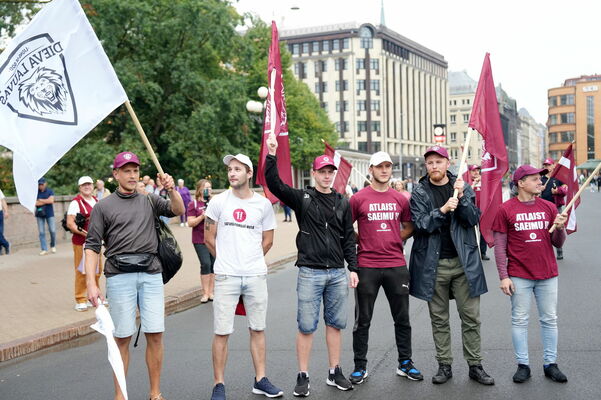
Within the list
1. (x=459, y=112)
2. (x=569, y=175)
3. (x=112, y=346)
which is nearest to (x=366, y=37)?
(x=459, y=112)

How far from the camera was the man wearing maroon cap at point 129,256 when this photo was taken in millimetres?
5070

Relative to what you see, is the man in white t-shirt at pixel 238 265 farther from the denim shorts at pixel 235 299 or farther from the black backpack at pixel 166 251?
the black backpack at pixel 166 251

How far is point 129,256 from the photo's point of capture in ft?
16.7

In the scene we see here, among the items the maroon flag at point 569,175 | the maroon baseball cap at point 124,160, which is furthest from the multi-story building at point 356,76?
the maroon baseball cap at point 124,160

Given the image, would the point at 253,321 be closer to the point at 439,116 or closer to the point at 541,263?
the point at 541,263

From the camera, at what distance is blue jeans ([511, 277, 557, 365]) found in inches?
225

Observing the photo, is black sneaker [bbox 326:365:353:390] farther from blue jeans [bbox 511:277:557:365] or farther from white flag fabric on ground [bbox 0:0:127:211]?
white flag fabric on ground [bbox 0:0:127:211]

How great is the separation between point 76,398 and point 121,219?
1.70 m

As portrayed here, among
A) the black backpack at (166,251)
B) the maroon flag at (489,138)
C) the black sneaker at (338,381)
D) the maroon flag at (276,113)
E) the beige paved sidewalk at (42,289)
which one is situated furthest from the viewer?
the beige paved sidewalk at (42,289)

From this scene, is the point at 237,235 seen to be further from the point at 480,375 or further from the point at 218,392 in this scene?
the point at 480,375

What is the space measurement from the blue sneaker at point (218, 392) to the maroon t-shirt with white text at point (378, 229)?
5.18ft

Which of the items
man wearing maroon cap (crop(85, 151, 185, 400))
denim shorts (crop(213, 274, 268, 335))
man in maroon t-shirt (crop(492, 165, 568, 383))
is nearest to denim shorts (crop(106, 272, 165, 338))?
man wearing maroon cap (crop(85, 151, 185, 400))

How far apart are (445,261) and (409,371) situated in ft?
3.33

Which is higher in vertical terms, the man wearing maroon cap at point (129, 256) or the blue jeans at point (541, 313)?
the man wearing maroon cap at point (129, 256)
